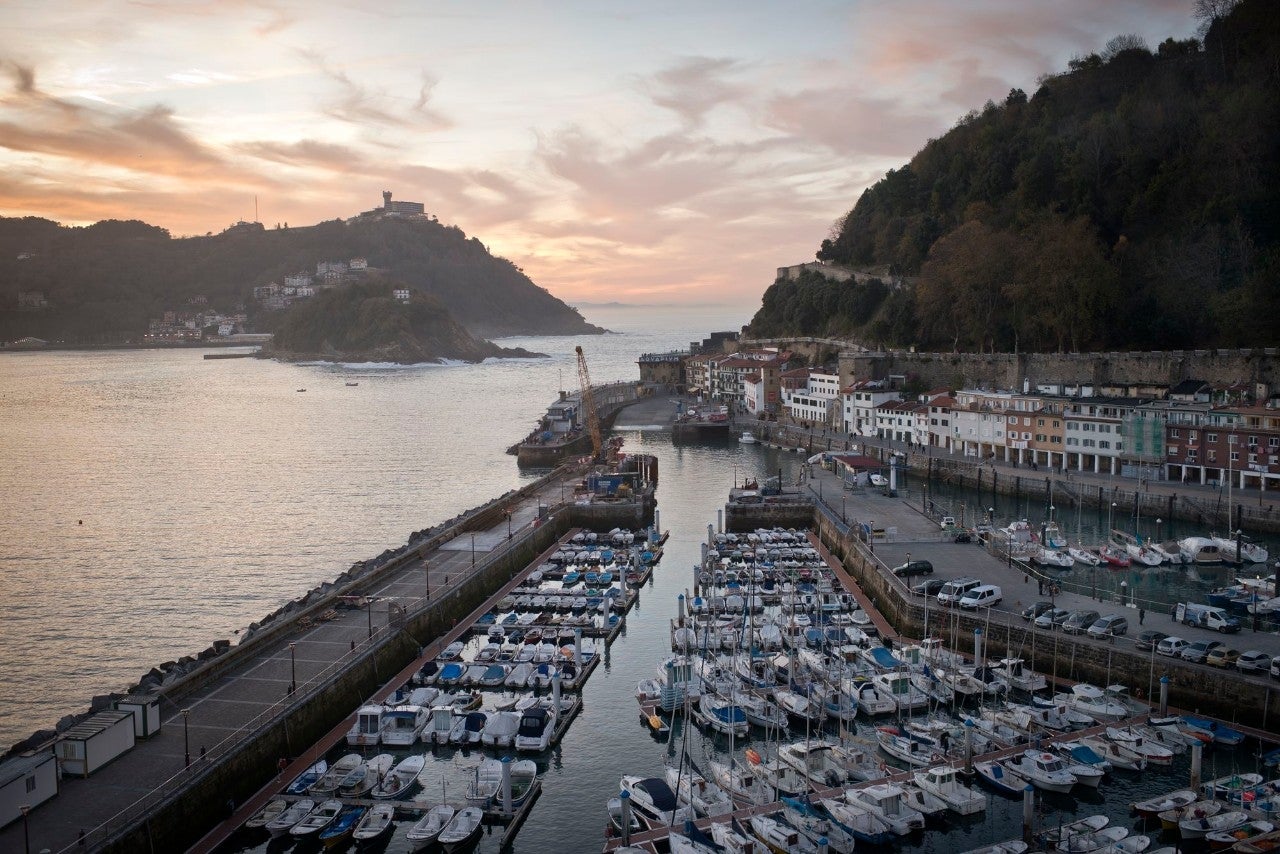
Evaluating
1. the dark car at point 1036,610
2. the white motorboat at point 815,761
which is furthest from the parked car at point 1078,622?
the white motorboat at point 815,761

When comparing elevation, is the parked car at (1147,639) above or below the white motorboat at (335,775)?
above

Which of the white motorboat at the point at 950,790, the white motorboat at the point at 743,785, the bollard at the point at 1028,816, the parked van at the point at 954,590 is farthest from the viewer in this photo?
the parked van at the point at 954,590

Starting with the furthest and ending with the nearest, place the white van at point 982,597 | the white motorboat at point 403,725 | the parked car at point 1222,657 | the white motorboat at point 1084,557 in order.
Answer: the white motorboat at point 1084,557, the white van at point 982,597, the parked car at point 1222,657, the white motorboat at point 403,725

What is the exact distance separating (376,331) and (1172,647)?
110 metres

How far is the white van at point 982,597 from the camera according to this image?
16.8 metres

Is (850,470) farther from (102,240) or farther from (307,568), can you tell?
(102,240)

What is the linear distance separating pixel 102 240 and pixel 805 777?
192 metres

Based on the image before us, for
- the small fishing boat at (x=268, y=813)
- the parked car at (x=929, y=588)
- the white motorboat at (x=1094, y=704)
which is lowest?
the small fishing boat at (x=268, y=813)

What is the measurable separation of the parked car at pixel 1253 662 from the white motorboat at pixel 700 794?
7.99 metres

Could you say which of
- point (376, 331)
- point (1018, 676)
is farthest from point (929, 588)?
point (376, 331)

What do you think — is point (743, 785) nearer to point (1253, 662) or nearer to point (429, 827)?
point (429, 827)

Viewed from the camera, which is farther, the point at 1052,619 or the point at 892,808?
the point at 1052,619

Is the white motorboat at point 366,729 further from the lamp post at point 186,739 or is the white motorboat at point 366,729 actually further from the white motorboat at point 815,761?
the white motorboat at point 815,761

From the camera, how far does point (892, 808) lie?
11.0 meters
